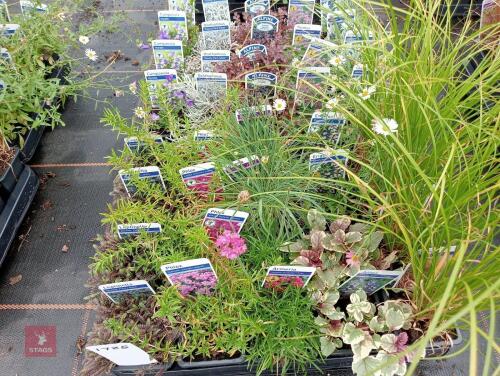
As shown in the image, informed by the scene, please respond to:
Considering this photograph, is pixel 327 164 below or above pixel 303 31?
below

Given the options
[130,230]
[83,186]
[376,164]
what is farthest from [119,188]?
[376,164]

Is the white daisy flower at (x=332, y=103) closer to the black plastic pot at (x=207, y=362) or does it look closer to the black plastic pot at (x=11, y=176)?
the black plastic pot at (x=207, y=362)

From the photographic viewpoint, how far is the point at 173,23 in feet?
6.66

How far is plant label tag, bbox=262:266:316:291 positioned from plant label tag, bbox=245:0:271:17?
146 centimetres

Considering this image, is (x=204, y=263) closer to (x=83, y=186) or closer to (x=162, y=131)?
(x=162, y=131)

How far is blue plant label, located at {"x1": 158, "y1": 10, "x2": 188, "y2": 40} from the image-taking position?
78.5 inches

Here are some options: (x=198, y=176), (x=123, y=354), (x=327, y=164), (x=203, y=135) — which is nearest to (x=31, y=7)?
(x=203, y=135)

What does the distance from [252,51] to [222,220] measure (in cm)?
95

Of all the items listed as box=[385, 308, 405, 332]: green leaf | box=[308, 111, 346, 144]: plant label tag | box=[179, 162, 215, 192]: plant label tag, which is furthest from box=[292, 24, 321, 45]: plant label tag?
box=[385, 308, 405, 332]: green leaf

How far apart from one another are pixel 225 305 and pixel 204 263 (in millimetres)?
176

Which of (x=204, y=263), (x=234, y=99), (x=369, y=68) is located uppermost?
(x=369, y=68)

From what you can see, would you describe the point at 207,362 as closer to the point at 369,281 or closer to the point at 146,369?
the point at 146,369

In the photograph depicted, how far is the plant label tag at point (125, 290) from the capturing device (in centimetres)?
128

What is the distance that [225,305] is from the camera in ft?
4.23
